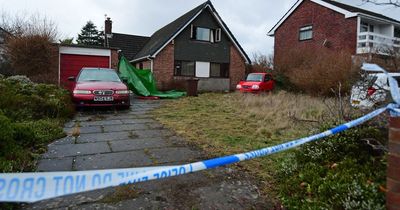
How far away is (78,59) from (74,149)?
1424 centimetres

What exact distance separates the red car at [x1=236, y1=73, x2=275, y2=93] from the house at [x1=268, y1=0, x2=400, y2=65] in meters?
3.29

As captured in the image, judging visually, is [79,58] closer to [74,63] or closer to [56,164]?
[74,63]

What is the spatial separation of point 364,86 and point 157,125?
4593 millimetres

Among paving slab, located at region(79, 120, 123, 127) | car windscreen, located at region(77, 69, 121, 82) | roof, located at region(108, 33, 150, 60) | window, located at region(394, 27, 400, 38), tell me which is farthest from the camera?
window, located at region(394, 27, 400, 38)

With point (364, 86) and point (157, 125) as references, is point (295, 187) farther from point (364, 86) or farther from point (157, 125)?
point (157, 125)

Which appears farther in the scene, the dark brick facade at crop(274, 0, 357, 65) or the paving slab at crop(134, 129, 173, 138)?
the dark brick facade at crop(274, 0, 357, 65)

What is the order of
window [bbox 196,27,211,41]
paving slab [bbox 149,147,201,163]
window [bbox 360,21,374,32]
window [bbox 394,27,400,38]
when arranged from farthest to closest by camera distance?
1. window [bbox 394,27,400,38]
2. window [bbox 360,21,374,32]
3. window [bbox 196,27,211,41]
4. paving slab [bbox 149,147,201,163]

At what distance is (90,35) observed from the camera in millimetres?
52812

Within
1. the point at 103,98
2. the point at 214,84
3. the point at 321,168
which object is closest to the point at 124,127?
the point at 103,98

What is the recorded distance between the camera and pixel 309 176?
307 cm

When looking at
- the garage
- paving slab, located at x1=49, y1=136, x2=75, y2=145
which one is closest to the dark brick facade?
the garage

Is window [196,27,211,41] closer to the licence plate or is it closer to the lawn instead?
the licence plate

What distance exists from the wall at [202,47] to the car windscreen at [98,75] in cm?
1095

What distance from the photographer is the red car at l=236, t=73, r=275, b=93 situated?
17.5 meters
